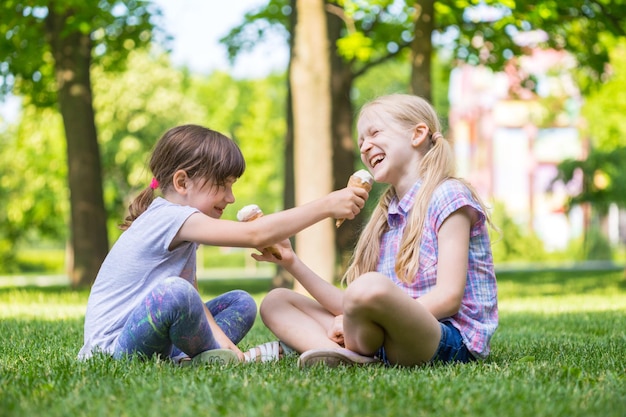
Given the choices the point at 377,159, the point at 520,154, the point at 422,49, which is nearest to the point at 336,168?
the point at 422,49

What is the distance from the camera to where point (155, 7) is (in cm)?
1555

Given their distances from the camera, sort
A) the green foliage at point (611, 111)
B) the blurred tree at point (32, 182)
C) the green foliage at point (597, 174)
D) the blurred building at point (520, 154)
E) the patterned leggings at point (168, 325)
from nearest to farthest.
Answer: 1. the patterned leggings at point (168, 325)
2. the green foliage at point (597, 174)
3. the green foliage at point (611, 111)
4. the blurred tree at point (32, 182)
5. the blurred building at point (520, 154)

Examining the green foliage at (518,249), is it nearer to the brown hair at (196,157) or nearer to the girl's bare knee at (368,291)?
the brown hair at (196,157)

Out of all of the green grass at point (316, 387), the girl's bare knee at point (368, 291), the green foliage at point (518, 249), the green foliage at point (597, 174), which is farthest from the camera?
the green foliage at point (518, 249)

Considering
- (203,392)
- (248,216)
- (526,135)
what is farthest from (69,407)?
(526,135)

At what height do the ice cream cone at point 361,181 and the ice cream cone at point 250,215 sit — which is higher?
the ice cream cone at point 361,181

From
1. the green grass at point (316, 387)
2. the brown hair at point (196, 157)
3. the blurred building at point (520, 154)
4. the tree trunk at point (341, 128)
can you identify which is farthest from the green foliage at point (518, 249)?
the brown hair at point (196, 157)

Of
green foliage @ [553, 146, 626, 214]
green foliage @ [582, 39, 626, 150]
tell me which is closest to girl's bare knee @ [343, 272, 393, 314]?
green foliage @ [553, 146, 626, 214]

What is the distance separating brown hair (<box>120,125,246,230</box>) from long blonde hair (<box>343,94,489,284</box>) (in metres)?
0.76

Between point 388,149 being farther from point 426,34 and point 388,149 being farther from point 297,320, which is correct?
point 426,34

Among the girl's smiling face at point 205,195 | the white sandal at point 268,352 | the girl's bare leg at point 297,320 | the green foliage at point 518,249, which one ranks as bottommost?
the green foliage at point 518,249

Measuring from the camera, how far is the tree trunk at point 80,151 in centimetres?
1459

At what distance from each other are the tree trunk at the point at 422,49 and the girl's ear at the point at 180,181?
26.7ft

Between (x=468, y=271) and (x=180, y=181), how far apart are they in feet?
4.71
